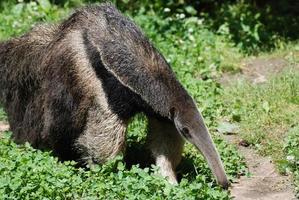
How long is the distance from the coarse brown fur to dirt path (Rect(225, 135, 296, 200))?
0.63 metres

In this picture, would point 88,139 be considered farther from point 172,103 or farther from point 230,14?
point 230,14

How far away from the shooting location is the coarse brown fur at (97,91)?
6484 mm

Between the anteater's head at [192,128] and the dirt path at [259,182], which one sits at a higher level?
the anteater's head at [192,128]

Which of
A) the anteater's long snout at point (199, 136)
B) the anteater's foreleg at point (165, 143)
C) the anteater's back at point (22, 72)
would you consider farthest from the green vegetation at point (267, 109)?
the anteater's back at point (22, 72)

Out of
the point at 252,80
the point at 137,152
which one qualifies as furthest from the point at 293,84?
the point at 137,152

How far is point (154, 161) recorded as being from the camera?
6.96 meters

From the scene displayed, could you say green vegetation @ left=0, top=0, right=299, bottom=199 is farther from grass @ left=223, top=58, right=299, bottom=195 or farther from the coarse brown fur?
the coarse brown fur

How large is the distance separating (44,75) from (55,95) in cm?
28

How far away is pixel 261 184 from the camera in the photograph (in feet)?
22.6

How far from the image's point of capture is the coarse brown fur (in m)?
6.48

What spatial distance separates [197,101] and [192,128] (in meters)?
1.99

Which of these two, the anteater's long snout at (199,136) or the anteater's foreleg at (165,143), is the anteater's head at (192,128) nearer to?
the anteater's long snout at (199,136)

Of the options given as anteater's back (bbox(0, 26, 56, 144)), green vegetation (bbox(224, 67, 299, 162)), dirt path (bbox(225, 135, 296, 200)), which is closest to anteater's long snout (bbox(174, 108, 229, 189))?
dirt path (bbox(225, 135, 296, 200))

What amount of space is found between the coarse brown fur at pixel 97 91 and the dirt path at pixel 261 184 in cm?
63
